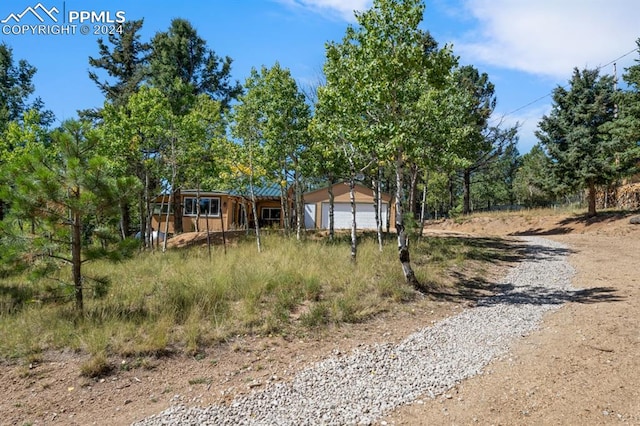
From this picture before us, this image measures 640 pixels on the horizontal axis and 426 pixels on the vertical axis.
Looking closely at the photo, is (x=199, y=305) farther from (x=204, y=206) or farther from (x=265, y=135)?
(x=204, y=206)

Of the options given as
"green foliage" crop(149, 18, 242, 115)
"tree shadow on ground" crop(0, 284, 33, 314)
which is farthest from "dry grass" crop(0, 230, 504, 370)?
"green foliage" crop(149, 18, 242, 115)

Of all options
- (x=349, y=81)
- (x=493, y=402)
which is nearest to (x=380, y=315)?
(x=493, y=402)

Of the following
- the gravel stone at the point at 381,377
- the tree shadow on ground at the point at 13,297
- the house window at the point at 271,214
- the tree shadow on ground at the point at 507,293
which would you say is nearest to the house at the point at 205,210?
the house window at the point at 271,214

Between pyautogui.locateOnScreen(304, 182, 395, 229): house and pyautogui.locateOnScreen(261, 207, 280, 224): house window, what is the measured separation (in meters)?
3.08

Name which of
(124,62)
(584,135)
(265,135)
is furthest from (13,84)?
(584,135)

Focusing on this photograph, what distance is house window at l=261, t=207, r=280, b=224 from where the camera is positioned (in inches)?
1161

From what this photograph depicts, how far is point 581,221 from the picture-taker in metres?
21.6

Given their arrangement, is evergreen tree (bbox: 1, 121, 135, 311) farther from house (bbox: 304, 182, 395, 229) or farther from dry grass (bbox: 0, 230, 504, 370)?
house (bbox: 304, 182, 395, 229)

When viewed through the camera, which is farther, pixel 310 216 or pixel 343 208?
pixel 310 216

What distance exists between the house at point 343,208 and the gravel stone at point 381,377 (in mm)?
18844

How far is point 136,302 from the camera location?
21.4 ft

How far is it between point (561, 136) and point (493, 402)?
22.2 meters

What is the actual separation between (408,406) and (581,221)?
23.0 metres

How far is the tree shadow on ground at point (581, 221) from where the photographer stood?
19.9 metres
